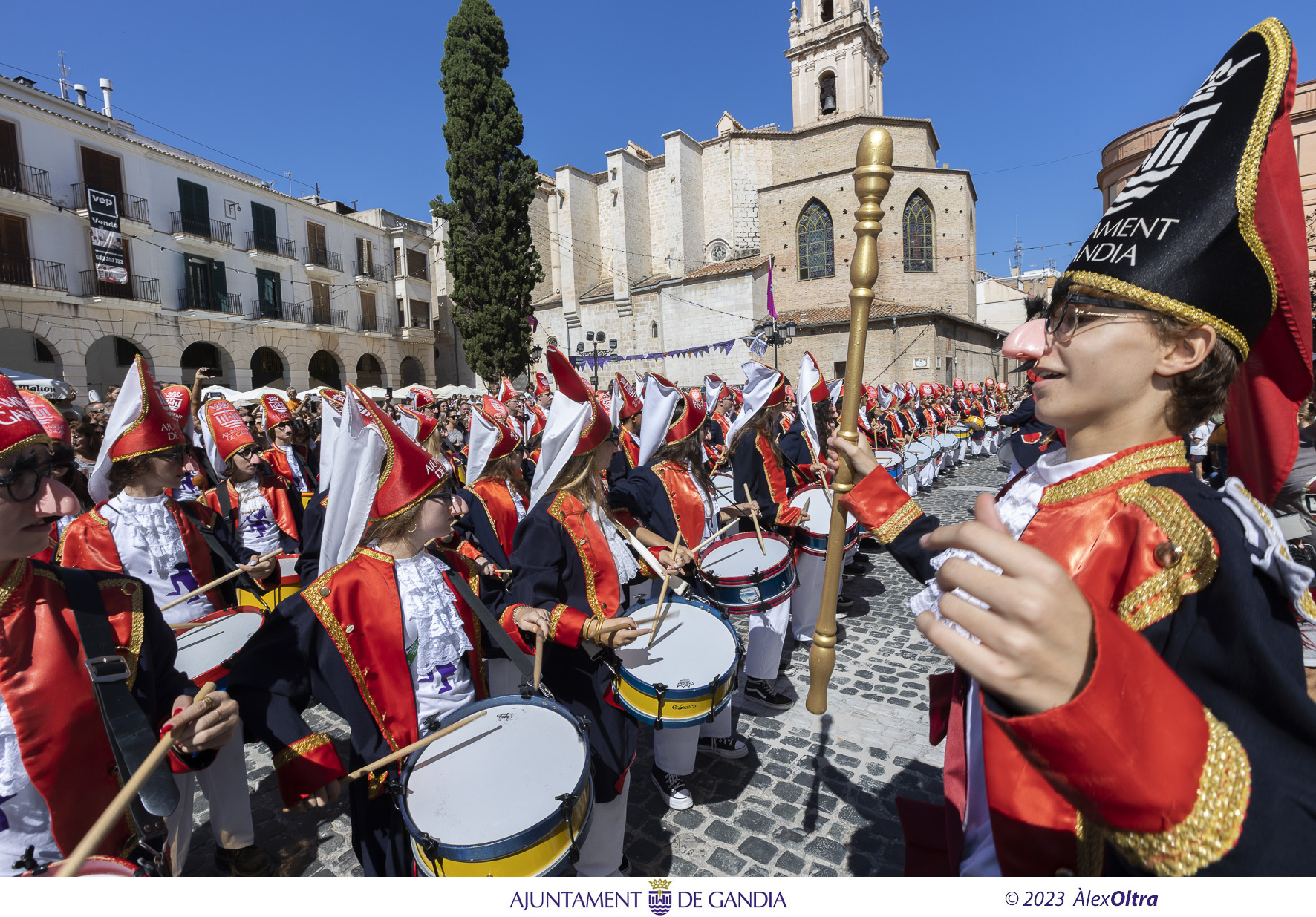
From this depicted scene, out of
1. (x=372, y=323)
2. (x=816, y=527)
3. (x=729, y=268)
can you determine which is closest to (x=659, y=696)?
(x=816, y=527)

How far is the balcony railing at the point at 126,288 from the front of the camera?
21484 millimetres

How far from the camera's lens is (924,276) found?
3484 centimetres

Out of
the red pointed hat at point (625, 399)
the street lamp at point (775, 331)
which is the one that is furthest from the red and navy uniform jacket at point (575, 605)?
the street lamp at point (775, 331)

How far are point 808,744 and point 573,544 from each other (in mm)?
2507

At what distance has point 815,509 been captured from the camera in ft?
19.7

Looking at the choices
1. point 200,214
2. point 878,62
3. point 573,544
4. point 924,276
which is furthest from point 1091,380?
point 878,62

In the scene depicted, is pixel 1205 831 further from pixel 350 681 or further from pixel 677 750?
pixel 677 750

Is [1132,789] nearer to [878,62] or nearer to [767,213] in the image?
[767,213]

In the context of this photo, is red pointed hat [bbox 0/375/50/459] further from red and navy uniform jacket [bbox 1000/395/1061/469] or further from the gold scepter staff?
red and navy uniform jacket [bbox 1000/395/1061/469]

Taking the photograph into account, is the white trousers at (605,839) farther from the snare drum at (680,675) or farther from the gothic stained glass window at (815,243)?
the gothic stained glass window at (815,243)

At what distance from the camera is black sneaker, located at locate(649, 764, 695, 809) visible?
3.80 m

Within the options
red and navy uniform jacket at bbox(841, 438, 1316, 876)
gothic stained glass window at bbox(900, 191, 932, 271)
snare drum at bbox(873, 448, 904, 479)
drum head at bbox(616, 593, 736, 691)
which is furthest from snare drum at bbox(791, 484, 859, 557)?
gothic stained glass window at bbox(900, 191, 932, 271)

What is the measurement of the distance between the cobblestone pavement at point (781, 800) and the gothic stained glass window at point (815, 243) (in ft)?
109

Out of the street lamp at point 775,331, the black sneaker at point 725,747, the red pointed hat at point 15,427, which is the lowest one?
the black sneaker at point 725,747
